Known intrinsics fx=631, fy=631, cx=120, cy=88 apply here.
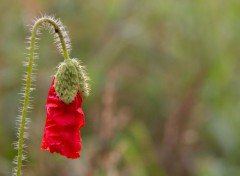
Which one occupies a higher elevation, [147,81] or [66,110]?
[147,81]

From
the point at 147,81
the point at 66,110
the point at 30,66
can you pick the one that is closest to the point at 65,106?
the point at 66,110

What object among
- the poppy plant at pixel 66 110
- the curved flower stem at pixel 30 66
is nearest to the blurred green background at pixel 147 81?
the poppy plant at pixel 66 110

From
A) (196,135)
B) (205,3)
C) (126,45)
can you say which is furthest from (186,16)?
(196,135)

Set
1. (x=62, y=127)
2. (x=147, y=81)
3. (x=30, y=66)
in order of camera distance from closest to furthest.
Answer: (x=30, y=66) < (x=62, y=127) < (x=147, y=81)

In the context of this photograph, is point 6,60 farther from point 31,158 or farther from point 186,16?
point 186,16

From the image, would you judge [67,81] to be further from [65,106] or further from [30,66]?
[30,66]

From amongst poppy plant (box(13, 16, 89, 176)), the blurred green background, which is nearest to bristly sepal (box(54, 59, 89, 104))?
poppy plant (box(13, 16, 89, 176))

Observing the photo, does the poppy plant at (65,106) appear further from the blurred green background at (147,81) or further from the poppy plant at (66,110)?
the blurred green background at (147,81)
